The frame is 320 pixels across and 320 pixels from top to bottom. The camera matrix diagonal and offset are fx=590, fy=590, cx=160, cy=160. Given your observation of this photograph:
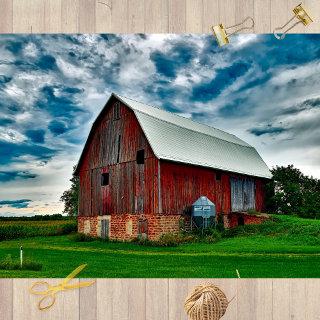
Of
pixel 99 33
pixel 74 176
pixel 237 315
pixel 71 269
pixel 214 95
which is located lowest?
pixel 237 315

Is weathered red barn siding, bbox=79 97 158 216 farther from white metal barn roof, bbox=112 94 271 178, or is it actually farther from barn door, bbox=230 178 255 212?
barn door, bbox=230 178 255 212

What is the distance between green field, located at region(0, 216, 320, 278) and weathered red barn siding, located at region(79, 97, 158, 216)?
27 cm

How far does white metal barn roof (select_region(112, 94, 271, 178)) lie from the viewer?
12.4 ft

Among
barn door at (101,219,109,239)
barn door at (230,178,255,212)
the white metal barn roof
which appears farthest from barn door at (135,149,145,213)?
barn door at (230,178,255,212)

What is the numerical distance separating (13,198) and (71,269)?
1.90 ft

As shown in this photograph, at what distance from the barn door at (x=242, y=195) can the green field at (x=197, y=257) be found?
0.81 ft

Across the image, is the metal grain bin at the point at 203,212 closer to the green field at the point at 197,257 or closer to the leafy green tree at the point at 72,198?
the green field at the point at 197,257

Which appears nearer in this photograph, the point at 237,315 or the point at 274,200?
the point at 237,315

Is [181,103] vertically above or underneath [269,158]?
above

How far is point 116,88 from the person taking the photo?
3758 millimetres

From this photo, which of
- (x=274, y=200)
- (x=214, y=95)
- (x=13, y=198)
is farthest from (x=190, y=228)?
(x=13, y=198)

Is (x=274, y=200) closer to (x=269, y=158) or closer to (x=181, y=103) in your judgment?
(x=269, y=158)

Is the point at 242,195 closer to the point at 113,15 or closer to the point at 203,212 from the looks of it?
the point at 203,212

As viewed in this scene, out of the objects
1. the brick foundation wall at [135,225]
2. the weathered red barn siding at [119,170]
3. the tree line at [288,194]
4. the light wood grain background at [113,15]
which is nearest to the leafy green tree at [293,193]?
the tree line at [288,194]
